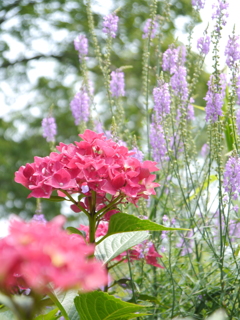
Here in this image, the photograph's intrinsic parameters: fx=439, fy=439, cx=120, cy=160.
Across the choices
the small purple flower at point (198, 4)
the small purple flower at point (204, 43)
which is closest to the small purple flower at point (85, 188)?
the small purple flower at point (204, 43)

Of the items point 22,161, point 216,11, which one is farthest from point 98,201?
point 22,161

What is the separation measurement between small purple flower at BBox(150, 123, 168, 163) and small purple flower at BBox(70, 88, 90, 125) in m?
0.53

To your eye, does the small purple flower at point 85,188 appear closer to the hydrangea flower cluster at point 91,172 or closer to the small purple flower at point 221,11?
the hydrangea flower cluster at point 91,172

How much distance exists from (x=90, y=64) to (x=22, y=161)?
2963 millimetres

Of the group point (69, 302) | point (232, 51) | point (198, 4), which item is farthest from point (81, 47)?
point (69, 302)

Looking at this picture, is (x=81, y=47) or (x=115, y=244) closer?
(x=115, y=244)

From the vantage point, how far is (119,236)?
4.72 feet

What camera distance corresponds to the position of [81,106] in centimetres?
272

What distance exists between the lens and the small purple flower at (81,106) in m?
2.71

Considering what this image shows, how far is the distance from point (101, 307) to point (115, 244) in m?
0.32

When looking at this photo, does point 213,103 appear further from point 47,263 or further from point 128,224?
point 47,263

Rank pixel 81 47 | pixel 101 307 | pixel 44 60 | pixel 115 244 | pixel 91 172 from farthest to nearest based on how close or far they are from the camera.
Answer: pixel 44 60, pixel 81 47, pixel 115 244, pixel 91 172, pixel 101 307

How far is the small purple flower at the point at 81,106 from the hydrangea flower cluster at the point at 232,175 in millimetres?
1140

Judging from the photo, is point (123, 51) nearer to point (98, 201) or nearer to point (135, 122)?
point (135, 122)
